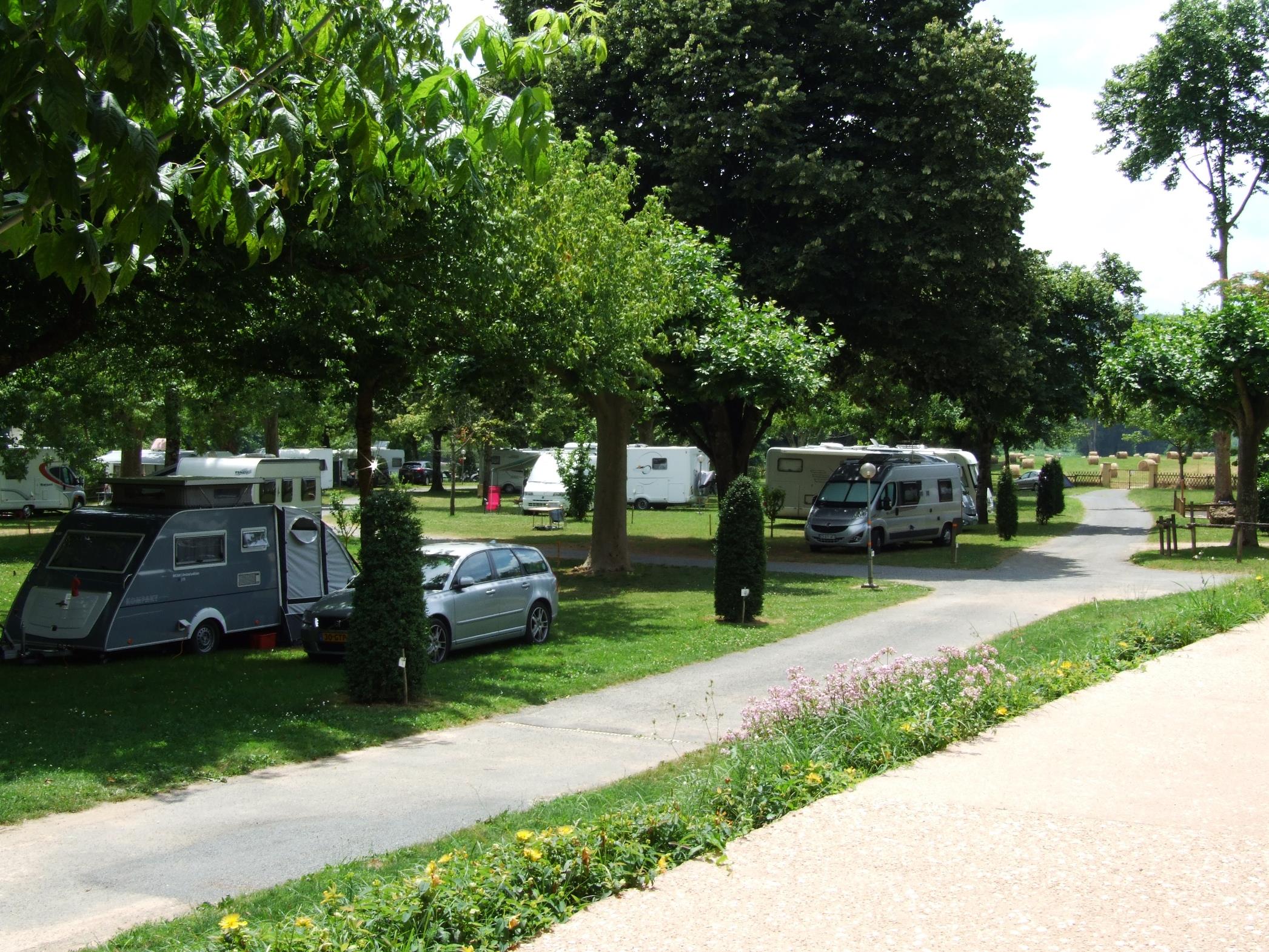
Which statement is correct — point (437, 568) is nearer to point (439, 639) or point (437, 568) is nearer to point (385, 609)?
point (439, 639)

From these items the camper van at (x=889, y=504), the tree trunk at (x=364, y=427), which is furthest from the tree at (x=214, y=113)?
the camper van at (x=889, y=504)

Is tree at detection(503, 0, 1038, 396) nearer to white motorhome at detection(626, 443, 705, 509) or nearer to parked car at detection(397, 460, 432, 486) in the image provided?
white motorhome at detection(626, 443, 705, 509)

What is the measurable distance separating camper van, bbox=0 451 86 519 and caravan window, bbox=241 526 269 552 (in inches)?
1147

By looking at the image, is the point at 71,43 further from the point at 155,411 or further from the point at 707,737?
the point at 155,411

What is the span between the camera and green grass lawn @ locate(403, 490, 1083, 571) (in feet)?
96.1

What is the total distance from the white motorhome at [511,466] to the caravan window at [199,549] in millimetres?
41415

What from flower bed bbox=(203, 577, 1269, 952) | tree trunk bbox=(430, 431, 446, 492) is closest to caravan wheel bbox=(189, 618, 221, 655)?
flower bed bbox=(203, 577, 1269, 952)

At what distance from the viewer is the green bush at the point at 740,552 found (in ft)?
57.6

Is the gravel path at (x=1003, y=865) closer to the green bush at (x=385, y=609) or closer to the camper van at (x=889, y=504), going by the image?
the green bush at (x=385, y=609)

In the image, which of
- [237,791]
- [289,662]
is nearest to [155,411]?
[289,662]

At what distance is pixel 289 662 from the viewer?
14422 millimetres

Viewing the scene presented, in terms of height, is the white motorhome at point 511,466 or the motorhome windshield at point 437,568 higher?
the white motorhome at point 511,466

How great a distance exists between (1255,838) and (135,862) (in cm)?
624

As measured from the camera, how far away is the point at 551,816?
24.2 ft
